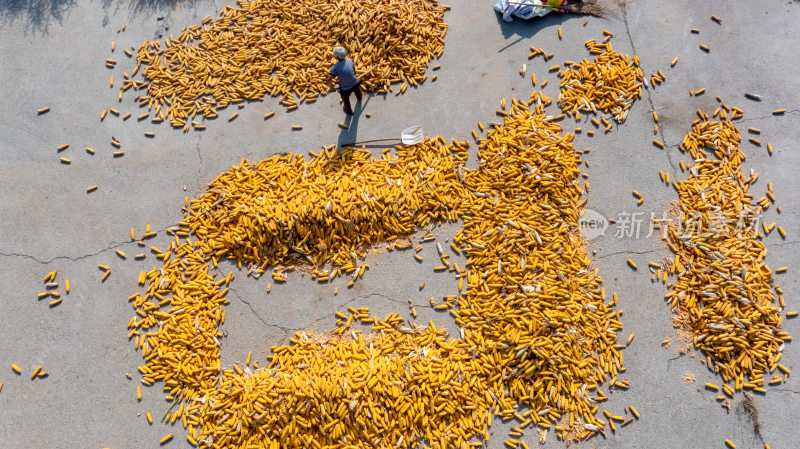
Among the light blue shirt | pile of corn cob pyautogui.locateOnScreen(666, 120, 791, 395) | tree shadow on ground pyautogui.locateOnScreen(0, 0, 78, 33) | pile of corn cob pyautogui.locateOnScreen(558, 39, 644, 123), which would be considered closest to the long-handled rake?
the light blue shirt

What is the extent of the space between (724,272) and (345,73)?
5.17 m

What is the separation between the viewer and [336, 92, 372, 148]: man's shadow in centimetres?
638

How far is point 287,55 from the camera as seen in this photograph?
21.9 ft

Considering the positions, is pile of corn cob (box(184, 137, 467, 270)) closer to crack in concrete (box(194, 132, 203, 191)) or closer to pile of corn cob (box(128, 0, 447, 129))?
crack in concrete (box(194, 132, 203, 191))

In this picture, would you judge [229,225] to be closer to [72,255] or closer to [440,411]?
[72,255]

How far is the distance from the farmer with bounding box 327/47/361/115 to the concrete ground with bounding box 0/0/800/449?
41 cm

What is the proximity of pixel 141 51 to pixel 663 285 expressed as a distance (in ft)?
25.9

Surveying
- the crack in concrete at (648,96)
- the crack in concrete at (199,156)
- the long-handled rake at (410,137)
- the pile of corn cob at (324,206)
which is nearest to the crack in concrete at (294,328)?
the pile of corn cob at (324,206)

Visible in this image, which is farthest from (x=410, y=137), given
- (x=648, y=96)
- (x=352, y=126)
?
(x=648, y=96)

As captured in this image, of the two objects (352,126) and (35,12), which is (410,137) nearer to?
(352,126)

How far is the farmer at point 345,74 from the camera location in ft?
18.6

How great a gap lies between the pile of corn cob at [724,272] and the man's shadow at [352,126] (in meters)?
4.29

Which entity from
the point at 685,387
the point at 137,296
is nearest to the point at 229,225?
the point at 137,296

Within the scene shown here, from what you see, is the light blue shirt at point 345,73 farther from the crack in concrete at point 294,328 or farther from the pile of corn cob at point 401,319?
the crack in concrete at point 294,328
